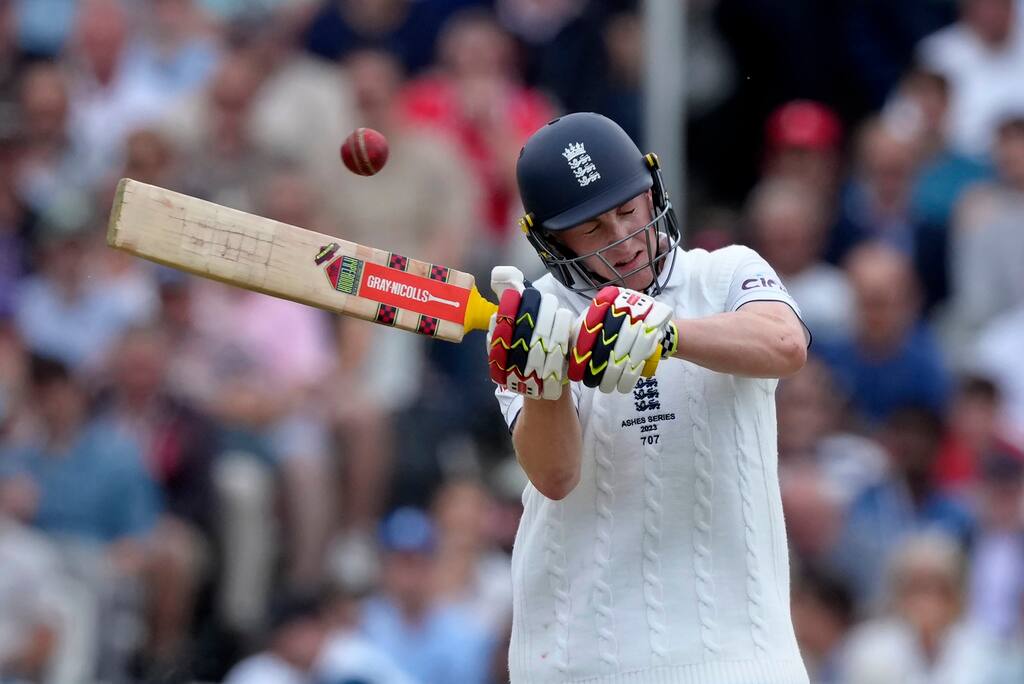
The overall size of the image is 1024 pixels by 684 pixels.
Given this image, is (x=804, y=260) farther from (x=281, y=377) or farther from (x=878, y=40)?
(x=281, y=377)

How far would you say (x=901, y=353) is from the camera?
303 inches

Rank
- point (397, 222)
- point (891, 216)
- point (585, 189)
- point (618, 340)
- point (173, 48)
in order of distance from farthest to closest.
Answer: point (173, 48) → point (891, 216) → point (397, 222) → point (585, 189) → point (618, 340)

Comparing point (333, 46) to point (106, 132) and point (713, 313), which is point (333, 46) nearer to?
point (106, 132)

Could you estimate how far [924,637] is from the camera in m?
6.57

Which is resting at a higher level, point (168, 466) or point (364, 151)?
point (364, 151)

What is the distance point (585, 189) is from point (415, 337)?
4.50m

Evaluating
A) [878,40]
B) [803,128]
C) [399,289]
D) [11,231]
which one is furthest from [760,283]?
[878,40]

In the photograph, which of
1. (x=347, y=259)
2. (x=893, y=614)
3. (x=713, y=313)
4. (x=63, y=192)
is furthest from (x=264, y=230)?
(x=63, y=192)

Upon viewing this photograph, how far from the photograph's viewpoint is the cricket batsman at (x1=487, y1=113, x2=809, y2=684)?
3588 millimetres

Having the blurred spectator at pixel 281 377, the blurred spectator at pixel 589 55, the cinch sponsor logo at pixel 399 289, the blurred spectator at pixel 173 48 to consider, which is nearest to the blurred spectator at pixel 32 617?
the blurred spectator at pixel 281 377

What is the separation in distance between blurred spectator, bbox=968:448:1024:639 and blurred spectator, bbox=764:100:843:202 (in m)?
1.97

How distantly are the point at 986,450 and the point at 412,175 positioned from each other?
2.78 metres

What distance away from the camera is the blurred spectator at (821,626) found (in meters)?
6.72

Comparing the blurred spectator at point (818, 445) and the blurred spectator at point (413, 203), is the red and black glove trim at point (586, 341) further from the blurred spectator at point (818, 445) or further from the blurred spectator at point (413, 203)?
the blurred spectator at point (413, 203)
